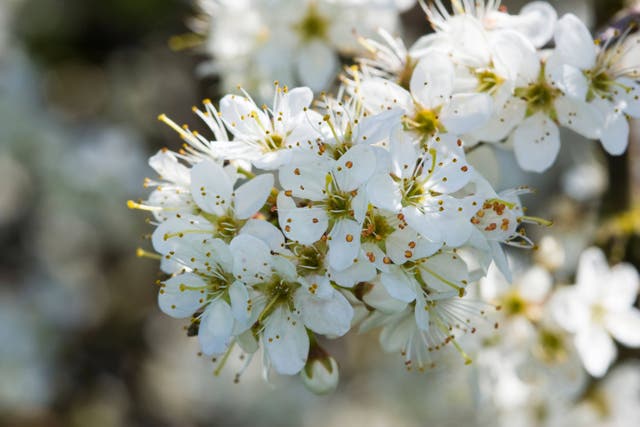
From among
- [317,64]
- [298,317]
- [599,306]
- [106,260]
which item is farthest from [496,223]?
[106,260]

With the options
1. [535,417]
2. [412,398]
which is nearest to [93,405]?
[412,398]

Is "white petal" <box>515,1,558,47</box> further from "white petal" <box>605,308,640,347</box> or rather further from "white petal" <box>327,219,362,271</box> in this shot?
"white petal" <box>605,308,640,347</box>

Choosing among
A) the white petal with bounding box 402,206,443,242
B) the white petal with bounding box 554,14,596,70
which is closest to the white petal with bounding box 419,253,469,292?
the white petal with bounding box 402,206,443,242

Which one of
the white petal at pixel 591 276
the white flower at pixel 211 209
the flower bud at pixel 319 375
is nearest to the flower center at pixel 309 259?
the white flower at pixel 211 209

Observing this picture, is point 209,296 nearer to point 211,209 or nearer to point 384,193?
point 211,209

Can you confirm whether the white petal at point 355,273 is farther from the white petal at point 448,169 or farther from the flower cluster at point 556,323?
the flower cluster at point 556,323

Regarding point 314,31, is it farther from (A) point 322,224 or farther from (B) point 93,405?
(B) point 93,405
